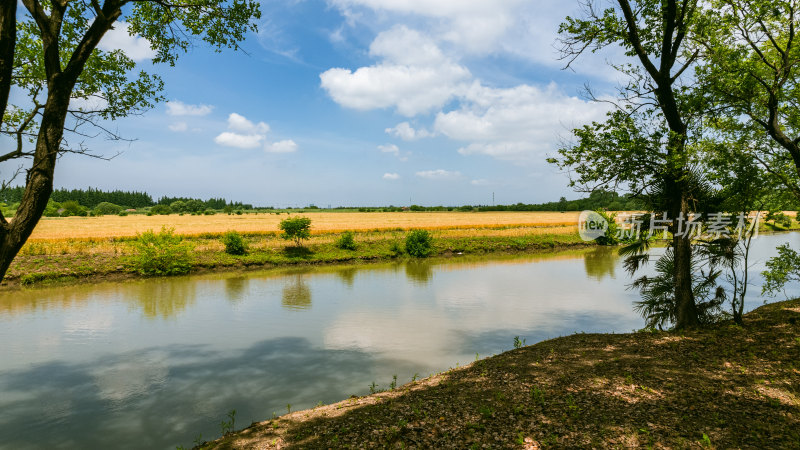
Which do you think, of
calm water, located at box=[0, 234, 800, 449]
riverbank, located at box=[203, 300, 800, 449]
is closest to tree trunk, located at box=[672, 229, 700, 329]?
riverbank, located at box=[203, 300, 800, 449]

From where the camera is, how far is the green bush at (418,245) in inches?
1462

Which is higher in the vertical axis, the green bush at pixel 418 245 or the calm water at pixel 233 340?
the green bush at pixel 418 245

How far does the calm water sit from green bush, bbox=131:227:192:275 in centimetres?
176

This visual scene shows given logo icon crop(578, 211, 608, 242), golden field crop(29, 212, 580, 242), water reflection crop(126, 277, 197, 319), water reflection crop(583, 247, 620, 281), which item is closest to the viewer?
water reflection crop(126, 277, 197, 319)

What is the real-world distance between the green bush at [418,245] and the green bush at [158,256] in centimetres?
1797

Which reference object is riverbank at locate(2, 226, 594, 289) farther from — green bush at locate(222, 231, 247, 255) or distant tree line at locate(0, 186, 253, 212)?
distant tree line at locate(0, 186, 253, 212)

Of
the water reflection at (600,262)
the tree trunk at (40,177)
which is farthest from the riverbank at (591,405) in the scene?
the water reflection at (600,262)

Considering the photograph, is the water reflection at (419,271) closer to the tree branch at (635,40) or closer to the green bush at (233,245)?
the green bush at (233,245)

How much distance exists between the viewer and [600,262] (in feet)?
112

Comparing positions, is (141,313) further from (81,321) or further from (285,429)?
(285,429)

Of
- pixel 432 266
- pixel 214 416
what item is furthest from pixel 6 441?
pixel 432 266

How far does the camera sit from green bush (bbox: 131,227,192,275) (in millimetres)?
26688

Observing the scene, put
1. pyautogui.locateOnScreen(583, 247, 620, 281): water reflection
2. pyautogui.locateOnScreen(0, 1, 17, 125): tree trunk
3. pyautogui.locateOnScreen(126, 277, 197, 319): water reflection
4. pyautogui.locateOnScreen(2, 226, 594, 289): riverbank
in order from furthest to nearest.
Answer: pyautogui.locateOnScreen(583, 247, 620, 281): water reflection
pyautogui.locateOnScreen(2, 226, 594, 289): riverbank
pyautogui.locateOnScreen(126, 277, 197, 319): water reflection
pyautogui.locateOnScreen(0, 1, 17, 125): tree trunk

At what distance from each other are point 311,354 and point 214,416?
3.85 metres
